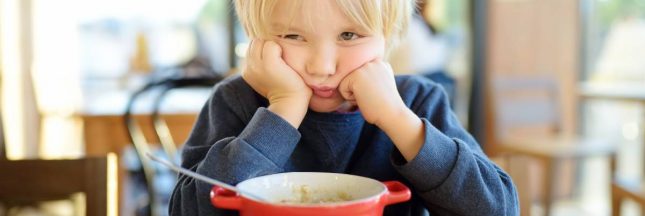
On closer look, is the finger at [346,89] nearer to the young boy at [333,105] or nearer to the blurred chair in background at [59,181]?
the young boy at [333,105]

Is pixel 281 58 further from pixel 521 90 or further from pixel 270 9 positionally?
pixel 521 90

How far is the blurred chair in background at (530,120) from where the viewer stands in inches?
135

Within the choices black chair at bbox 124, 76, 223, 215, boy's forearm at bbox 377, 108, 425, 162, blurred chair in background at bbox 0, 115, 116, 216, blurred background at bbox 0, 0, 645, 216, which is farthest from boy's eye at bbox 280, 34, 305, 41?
blurred background at bbox 0, 0, 645, 216

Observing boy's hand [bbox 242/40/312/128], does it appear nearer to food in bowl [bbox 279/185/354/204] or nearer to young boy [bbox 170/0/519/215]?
young boy [bbox 170/0/519/215]

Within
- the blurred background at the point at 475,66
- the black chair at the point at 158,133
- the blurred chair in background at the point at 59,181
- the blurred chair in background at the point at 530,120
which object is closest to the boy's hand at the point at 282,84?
the blurred chair in background at the point at 59,181

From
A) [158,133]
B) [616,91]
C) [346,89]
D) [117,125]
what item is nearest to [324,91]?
[346,89]

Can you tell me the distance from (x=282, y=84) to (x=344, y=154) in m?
0.17

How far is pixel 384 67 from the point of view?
0.71 m

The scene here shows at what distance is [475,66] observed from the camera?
377cm

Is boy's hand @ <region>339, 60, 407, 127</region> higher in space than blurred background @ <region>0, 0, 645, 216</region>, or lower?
higher

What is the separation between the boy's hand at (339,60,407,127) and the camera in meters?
0.68

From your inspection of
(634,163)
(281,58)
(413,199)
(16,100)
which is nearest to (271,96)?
(281,58)

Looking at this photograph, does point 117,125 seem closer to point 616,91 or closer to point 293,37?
point 293,37

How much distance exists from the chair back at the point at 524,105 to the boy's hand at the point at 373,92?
10.1 ft
